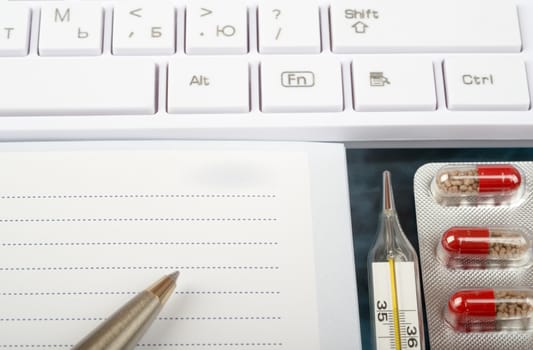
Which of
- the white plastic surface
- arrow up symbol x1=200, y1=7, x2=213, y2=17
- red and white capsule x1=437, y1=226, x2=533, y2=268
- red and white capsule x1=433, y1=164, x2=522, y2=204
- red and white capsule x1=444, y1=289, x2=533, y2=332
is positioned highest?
arrow up symbol x1=200, y1=7, x2=213, y2=17

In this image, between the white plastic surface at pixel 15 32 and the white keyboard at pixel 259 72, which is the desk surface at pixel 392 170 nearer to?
the white keyboard at pixel 259 72

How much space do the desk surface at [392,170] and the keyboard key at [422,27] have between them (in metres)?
0.07

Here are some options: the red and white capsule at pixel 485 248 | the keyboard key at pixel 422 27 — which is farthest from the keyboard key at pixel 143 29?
the red and white capsule at pixel 485 248

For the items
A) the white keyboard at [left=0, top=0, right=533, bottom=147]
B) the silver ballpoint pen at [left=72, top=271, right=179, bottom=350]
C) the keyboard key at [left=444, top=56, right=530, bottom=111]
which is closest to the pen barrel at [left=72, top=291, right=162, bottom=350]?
the silver ballpoint pen at [left=72, top=271, right=179, bottom=350]

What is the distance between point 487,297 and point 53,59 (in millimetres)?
328

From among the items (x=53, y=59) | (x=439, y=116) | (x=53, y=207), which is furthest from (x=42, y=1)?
(x=439, y=116)

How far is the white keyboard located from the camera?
1.23 ft

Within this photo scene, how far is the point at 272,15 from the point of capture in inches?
15.4

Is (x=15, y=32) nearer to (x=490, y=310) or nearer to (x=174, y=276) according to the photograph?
(x=174, y=276)

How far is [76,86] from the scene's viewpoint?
38cm

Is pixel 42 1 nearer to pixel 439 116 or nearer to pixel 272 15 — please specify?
pixel 272 15

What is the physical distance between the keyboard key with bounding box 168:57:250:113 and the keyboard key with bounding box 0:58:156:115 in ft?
0.05

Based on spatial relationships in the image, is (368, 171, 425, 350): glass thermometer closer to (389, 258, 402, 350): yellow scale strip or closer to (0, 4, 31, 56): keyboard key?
(389, 258, 402, 350): yellow scale strip

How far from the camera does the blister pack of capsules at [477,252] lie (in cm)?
36
